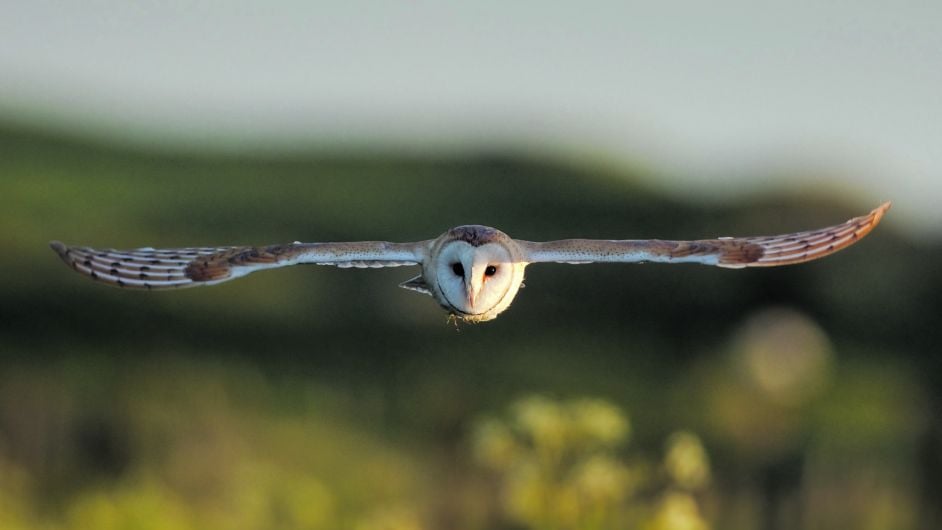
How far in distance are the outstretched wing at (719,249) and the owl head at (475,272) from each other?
12 cm

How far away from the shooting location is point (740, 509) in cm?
1095

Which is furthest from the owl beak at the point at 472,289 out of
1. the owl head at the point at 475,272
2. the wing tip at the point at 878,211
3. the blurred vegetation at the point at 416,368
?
the blurred vegetation at the point at 416,368

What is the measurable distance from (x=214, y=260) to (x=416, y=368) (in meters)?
9.48

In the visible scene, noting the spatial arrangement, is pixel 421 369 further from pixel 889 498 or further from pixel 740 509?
pixel 889 498

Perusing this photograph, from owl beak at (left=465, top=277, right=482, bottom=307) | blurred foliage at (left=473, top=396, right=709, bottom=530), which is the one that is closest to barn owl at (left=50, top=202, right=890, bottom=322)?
owl beak at (left=465, top=277, right=482, bottom=307)

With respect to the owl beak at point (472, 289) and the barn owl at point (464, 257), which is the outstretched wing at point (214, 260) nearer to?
the barn owl at point (464, 257)

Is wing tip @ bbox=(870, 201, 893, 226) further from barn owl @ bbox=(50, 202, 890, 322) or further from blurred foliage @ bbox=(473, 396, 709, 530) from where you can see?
blurred foliage @ bbox=(473, 396, 709, 530)

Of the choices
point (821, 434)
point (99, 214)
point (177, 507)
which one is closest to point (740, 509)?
point (821, 434)

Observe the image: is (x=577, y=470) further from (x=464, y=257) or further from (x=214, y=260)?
(x=214, y=260)

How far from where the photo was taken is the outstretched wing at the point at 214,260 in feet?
13.3

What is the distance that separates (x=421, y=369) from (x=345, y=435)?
2.04 metres

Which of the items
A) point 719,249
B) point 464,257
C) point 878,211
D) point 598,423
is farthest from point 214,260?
point 878,211

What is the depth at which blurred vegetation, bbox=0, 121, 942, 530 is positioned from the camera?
10398mm

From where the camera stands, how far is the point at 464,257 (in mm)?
4016
